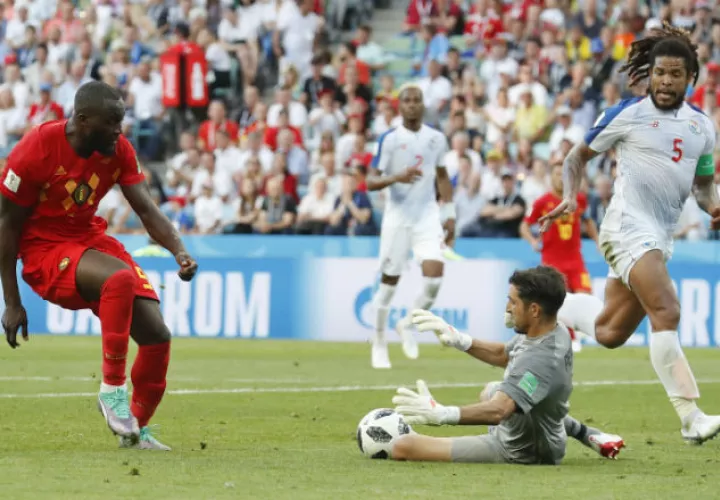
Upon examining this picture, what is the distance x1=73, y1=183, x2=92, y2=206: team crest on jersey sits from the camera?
857cm

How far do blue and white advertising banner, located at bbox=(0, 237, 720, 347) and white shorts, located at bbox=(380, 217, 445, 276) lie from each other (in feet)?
12.7

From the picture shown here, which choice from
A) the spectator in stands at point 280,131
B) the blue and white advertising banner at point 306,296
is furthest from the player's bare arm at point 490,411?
the spectator in stands at point 280,131

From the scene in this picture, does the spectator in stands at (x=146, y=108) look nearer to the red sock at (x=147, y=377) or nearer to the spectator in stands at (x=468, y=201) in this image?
the spectator in stands at (x=468, y=201)

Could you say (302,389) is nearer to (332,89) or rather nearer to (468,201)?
(468,201)

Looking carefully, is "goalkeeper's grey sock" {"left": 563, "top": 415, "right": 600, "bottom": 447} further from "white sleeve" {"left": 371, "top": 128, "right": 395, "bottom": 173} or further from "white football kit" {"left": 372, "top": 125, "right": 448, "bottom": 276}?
"white sleeve" {"left": 371, "top": 128, "right": 395, "bottom": 173}

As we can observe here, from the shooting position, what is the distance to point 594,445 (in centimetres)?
830

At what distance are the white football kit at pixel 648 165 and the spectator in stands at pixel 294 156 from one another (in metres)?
14.7

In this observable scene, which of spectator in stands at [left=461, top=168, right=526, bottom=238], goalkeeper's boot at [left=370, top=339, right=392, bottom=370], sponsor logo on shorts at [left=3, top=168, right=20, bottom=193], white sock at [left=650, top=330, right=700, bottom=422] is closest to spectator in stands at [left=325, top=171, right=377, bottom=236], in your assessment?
spectator in stands at [left=461, top=168, right=526, bottom=238]

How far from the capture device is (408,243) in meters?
16.2

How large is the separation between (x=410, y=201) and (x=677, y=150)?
692 cm

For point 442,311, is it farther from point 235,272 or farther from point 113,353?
point 113,353

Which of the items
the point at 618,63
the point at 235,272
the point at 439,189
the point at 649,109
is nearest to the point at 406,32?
the point at 618,63

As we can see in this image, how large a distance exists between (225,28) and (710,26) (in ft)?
28.6

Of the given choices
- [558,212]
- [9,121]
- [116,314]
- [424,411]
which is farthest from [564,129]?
[424,411]
